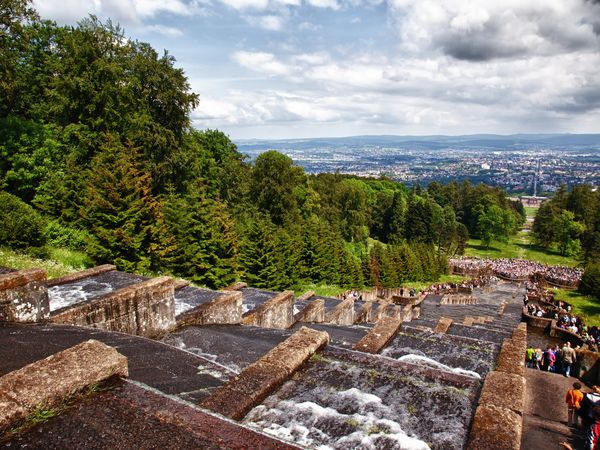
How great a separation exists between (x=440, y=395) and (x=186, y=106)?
29.5 metres

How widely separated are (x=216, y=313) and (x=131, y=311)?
191 centimetres

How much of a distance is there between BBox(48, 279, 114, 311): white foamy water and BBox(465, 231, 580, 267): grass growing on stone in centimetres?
11274

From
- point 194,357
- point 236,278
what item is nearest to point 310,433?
point 194,357

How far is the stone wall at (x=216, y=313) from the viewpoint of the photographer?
27.0 ft

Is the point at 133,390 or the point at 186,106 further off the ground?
the point at 186,106

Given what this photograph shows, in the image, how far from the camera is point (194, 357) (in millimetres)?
5898

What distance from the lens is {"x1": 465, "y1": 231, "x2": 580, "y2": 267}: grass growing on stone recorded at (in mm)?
107688

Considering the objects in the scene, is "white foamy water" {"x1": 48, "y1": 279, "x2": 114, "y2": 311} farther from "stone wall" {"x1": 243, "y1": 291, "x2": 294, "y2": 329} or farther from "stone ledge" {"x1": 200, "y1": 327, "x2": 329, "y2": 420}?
"stone ledge" {"x1": 200, "y1": 327, "x2": 329, "y2": 420}

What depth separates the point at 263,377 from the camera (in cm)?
456

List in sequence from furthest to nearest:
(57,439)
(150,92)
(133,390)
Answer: (150,92) → (133,390) → (57,439)

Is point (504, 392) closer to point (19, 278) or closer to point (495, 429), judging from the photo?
point (495, 429)

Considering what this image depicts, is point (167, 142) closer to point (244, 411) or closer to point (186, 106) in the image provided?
point (186, 106)

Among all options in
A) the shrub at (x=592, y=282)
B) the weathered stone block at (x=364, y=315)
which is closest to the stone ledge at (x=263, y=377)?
the weathered stone block at (x=364, y=315)

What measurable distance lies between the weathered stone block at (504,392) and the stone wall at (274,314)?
580cm
